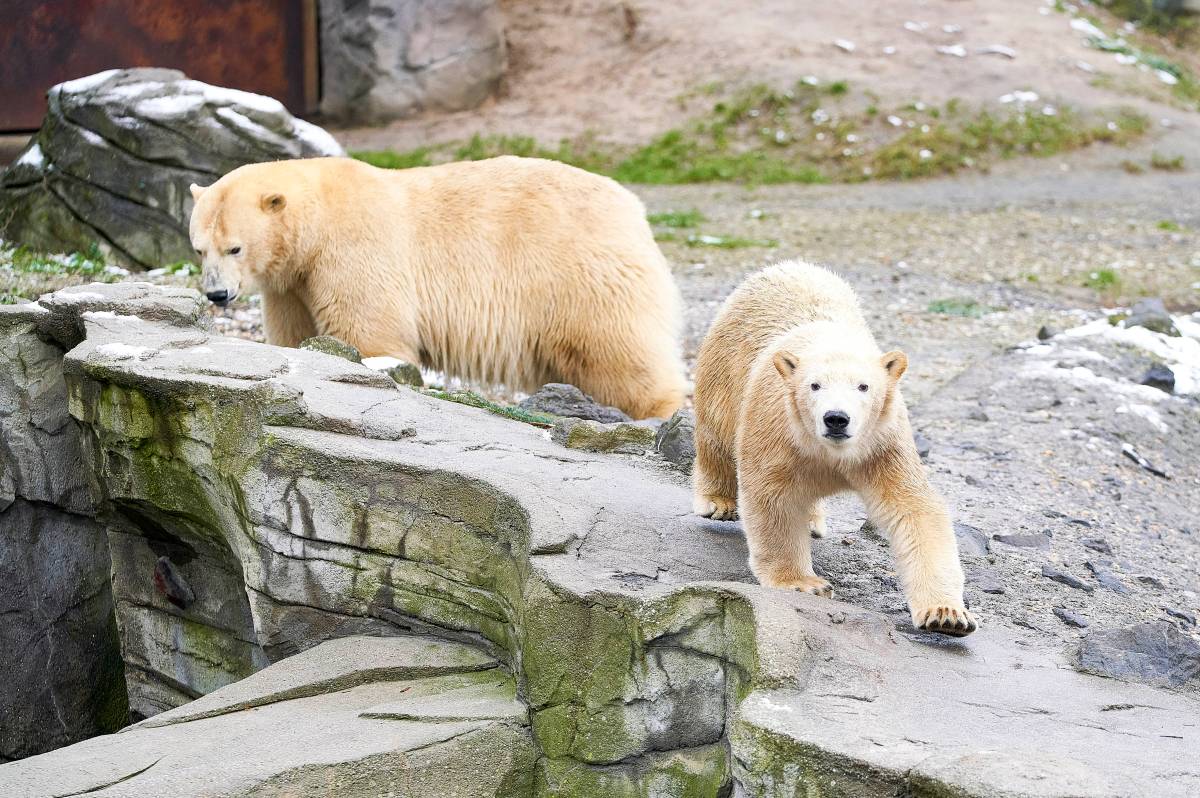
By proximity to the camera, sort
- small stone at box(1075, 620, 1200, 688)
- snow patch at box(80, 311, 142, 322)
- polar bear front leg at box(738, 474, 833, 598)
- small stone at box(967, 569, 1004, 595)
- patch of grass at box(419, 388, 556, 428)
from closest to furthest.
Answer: small stone at box(1075, 620, 1200, 688)
polar bear front leg at box(738, 474, 833, 598)
small stone at box(967, 569, 1004, 595)
snow patch at box(80, 311, 142, 322)
patch of grass at box(419, 388, 556, 428)

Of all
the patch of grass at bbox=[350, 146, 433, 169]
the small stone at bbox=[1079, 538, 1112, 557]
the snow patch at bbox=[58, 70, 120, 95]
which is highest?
the snow patch at bbox=[58, 70, 120, 95]

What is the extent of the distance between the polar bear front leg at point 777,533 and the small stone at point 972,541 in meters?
1.03

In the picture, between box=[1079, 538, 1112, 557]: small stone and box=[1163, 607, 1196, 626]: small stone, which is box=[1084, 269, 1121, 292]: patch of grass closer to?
box=[1079, 538, 1112, 557]: small stone

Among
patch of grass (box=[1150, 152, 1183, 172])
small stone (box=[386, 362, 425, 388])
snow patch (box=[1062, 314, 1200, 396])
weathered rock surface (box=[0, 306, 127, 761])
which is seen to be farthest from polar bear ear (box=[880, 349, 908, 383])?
patch of grass (box=[1150, 152, 1183, 172])

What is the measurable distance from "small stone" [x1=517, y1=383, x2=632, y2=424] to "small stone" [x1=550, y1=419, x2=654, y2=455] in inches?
21.9

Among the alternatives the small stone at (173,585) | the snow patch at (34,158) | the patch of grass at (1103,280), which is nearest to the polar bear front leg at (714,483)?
the small stone at (173,585)

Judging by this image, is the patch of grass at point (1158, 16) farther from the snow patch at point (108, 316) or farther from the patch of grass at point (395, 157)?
the snow patch at point (108, 316)

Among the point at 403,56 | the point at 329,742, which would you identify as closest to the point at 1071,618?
the point at 329,742

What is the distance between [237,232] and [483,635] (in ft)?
8.93

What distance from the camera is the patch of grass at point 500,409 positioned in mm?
5379

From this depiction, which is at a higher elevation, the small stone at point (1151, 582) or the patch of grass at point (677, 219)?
the small stone at point (1151, 582)

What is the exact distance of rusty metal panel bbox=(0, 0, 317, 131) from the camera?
456 inches

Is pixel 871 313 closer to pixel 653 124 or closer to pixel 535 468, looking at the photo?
pixel 535 468

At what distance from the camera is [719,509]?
425cm
